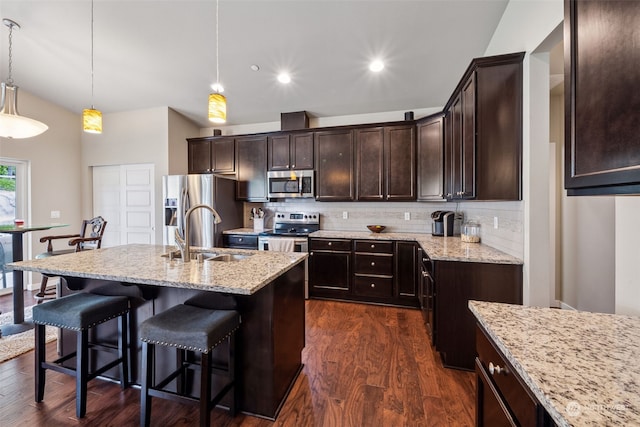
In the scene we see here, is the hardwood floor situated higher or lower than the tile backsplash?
lower

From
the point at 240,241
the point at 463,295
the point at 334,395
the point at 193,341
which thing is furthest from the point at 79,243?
the point at 463,295

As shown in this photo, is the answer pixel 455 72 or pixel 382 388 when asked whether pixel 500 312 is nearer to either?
pixel 382 388

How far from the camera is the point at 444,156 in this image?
3.20 metres

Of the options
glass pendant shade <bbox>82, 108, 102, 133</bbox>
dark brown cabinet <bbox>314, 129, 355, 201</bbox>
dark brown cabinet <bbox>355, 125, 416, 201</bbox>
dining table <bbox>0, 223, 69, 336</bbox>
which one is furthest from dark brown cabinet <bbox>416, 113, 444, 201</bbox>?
dining table <bbox>0, 223, 69, 336</bbox>

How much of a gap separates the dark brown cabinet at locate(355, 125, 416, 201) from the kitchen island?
2.19 meters

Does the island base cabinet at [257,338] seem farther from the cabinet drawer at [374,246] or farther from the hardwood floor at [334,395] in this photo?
the cabinet drawer at [374,246]

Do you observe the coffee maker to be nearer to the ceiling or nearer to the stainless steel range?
the ceiling

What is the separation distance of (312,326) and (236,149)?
118 inches

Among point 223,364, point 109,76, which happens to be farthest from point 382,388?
point 109,76

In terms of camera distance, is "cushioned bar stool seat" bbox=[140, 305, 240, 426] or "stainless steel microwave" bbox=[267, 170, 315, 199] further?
"stainless steel microwave" bbox=[267, 170, 315, 199]

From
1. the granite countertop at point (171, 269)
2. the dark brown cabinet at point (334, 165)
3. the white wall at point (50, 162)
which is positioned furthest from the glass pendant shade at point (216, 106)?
the white wall at point (50, 162)

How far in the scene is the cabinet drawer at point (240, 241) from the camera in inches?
158

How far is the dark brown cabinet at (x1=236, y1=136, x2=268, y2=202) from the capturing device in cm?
430

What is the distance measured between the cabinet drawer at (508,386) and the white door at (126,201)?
485 cm
